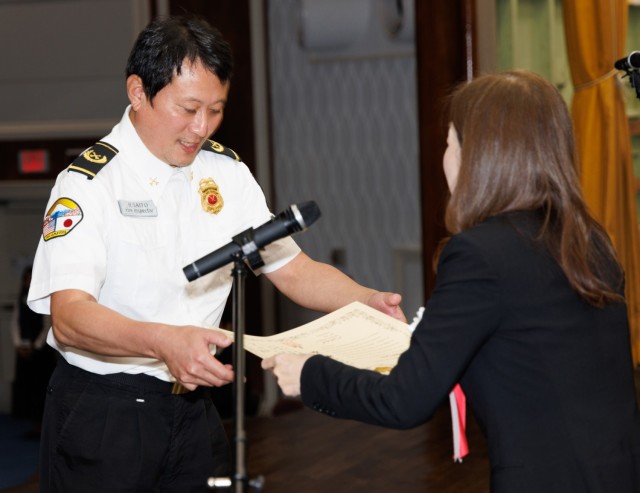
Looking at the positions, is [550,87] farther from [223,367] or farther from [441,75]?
[441,75]

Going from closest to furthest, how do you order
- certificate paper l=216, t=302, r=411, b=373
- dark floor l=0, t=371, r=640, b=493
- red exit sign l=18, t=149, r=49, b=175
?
certificate paper l=216, t=302, r=411, b=373 → dark floor l=0, t=371, r=640, b=493 → red exit sign l=18, t=149, r=49, b=175

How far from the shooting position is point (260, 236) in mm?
1525

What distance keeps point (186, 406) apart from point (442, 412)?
312cm

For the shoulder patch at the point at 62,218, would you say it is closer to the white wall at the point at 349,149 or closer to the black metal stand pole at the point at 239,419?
the black metal stand pole at the point at 239,419

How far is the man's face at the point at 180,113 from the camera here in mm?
1968

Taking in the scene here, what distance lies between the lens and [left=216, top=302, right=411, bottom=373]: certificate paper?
176cm

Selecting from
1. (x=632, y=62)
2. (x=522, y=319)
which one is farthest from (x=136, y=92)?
(x=632, y=62)

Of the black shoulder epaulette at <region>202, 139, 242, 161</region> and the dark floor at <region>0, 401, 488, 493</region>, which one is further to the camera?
the dark floor at <region>0, 401, 488, 493</region>

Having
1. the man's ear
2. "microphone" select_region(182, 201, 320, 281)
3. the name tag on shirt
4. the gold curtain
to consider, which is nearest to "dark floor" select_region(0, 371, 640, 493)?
the gold curtain

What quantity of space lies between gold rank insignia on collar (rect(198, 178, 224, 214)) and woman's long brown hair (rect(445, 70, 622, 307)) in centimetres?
70

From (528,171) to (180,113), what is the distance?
769 mm

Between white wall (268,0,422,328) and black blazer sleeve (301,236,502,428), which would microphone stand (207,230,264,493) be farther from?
white wall (268,0,422,328)

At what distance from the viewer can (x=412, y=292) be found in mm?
5703

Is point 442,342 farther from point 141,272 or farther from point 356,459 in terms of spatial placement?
point 356,459
